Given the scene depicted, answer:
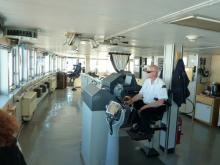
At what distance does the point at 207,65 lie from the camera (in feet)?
21.0

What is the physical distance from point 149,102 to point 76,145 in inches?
65.6

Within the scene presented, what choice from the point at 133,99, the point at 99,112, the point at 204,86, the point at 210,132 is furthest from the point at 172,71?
the point at 204,86

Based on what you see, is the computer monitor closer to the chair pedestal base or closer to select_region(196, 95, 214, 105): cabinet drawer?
the chair pedestal base

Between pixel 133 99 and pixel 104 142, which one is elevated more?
pixel 133 99

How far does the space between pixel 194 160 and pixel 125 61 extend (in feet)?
17.3

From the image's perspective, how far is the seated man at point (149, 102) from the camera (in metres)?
3.03

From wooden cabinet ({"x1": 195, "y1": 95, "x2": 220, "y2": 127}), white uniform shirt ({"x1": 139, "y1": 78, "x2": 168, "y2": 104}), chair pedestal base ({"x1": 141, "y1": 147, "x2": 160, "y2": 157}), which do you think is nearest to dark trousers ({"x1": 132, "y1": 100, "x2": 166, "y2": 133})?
white uniform shirt ({"x1": 139, "y1": 78, "x2": 168, "y2": 104})

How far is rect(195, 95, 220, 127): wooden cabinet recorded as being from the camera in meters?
5.30

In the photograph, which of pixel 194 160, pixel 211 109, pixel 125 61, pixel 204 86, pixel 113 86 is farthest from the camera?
pixel 125 61

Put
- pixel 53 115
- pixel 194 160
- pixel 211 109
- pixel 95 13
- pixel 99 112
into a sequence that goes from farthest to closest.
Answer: pixel 53 115 → pixel 211 109 → pixel 194 160 → pixel 99 112 → pixel 95 13

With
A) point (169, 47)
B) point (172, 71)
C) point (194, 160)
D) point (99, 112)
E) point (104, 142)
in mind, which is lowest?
point (194, 160)

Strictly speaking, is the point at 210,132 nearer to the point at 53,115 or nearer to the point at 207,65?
the point at 207,65

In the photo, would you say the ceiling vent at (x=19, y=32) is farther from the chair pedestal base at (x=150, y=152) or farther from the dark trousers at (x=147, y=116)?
the chair pedestal base at (x=150, y=152)

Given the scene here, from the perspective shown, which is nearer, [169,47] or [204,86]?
[169,47]
